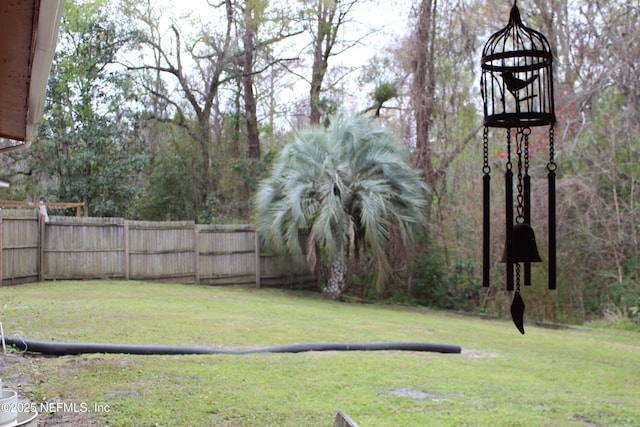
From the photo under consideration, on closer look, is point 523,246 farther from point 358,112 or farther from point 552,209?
point 358,112

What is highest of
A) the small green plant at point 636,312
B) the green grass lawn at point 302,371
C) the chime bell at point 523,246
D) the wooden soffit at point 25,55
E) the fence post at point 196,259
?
the wooden soffit at point 25,55

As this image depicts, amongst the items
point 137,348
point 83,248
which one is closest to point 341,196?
point 83,248

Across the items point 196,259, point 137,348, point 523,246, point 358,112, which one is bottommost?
point 137,348

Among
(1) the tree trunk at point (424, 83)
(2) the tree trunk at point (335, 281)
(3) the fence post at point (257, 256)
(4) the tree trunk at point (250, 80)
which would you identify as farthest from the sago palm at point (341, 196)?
(4) the tree trunk at point (250, 80)

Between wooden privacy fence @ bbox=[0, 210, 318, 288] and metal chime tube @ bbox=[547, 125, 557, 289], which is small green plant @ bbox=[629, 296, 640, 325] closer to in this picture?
wooden privacy fence @ bbox=[0, 210, 318, 288]

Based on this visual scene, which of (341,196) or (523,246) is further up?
(341,196)

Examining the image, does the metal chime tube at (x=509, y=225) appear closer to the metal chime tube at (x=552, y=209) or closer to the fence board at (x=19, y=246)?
the metal chime tube at (x=552, y=209)

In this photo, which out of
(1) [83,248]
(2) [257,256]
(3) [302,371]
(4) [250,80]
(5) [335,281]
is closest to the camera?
(3) [302,371]

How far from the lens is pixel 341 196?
1431cm

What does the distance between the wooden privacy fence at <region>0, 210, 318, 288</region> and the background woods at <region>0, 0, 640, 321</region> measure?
2431 millimetres

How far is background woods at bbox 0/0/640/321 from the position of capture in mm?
13203

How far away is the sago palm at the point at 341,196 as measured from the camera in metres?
14.0

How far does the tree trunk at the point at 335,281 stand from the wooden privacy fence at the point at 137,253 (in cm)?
173

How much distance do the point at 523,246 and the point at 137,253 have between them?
12706 mm
